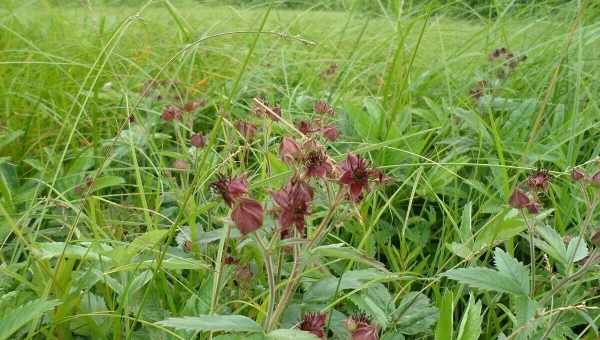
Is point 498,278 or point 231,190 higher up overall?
point 231,190

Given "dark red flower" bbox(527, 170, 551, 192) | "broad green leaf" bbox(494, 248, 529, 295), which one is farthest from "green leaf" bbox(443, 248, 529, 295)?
"dark red flower" bbox(527, 170, 551, 192)

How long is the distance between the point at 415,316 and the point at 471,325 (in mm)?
154

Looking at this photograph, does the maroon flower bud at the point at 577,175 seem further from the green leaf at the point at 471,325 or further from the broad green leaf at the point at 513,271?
the green leaf at the point at 471,325

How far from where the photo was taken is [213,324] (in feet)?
1.89

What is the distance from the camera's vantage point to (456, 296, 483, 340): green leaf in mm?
676

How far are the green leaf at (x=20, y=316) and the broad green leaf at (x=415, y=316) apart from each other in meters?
0.47

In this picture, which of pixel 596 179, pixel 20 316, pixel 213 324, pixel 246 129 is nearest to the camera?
pixel 213 324

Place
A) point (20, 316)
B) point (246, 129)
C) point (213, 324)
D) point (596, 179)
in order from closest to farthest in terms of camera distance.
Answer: point (213, 324)
point (20, 316)
point (596, 179)
point (246, 129)

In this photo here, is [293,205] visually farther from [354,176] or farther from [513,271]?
[513,271]

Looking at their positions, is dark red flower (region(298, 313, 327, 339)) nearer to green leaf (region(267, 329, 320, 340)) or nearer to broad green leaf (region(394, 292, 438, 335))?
green leaf (region(267, 329, 320, 340))

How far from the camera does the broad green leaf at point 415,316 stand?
821 millimetres

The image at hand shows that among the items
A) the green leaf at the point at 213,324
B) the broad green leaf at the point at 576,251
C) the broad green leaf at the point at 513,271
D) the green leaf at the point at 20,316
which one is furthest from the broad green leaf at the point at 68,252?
the broad green leaf at the point at 576,251

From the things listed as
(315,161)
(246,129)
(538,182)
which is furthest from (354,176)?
(246,129)

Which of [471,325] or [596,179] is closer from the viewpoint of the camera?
[471,325]
